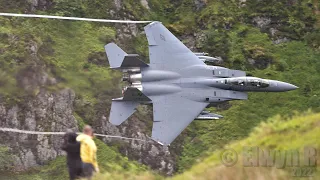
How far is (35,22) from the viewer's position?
25109 millimetres

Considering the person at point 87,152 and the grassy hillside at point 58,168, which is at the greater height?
the person at point 87,152

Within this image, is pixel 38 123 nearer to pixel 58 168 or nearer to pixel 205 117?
pixel 58 168

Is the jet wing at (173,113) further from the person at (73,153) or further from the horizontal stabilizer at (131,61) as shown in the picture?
the person at (73,153)

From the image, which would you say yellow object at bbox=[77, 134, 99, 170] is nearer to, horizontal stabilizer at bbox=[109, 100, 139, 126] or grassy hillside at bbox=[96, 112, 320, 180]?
grassy hillside at bbox=[96, 112, 320, 180]

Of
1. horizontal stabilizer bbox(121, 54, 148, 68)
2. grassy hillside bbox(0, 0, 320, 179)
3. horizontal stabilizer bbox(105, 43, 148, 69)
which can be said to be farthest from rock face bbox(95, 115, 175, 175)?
horizontal stabilizer bbox(121, 54, 148, 68)

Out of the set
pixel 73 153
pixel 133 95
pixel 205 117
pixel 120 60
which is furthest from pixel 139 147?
pixel 73 153

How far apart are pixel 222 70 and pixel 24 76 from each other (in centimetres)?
815

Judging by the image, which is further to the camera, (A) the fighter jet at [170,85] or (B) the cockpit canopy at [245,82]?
(B) the cockpit canopy at [245,82]

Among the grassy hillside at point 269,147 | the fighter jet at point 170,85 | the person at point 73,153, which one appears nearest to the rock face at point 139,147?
the fighter jet at point 170,85

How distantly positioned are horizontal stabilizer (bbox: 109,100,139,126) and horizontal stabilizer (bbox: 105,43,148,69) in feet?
4.81

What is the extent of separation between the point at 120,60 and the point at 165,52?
6.15ft

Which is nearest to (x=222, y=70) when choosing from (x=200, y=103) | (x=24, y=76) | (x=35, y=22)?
(x=200, y=103)

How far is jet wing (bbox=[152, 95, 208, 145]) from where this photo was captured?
19.7 metres

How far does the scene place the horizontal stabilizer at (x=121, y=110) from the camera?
1997cm
